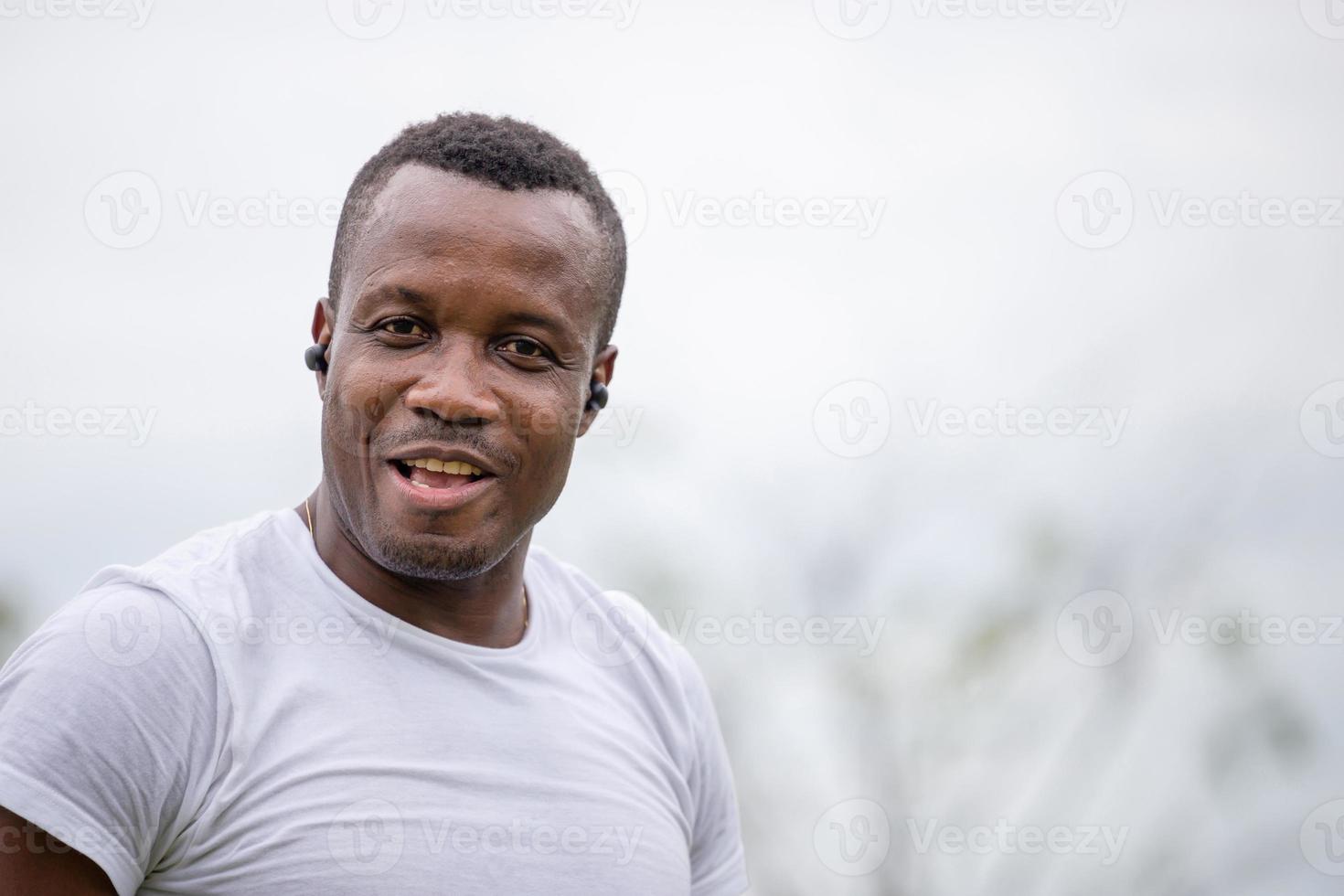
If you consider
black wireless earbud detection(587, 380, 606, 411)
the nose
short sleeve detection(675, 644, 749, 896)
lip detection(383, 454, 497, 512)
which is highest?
the nose

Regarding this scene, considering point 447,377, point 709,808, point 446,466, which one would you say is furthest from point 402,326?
point 709,808

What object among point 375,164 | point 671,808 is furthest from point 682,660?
point 375,164

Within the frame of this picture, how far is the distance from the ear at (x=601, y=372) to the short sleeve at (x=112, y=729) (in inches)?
32.3

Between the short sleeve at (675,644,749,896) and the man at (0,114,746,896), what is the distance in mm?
58

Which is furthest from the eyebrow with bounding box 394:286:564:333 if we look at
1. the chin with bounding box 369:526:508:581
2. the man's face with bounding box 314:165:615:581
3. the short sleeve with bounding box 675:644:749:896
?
the short sleeve with bounding box 675:644:749:896

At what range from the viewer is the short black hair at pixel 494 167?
2.29m

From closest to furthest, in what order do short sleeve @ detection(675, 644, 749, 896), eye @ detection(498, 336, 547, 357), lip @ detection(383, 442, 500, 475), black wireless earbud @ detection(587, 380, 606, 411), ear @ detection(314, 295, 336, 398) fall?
lip @ detection(383, 442, 500, 475)
eye @ detection(498, 336, 547, 357)
ear @ detection(314, 295, 336, 398)
black wireless earbud @ detection(587, 380, 606, 411)
short sleeve @ detection(675, 644, 749, 896)

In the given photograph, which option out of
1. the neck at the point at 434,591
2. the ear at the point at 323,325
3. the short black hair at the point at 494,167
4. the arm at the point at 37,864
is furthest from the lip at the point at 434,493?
the arm at the point at 37,864

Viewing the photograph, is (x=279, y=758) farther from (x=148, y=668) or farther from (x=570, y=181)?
(x=570, y=181)

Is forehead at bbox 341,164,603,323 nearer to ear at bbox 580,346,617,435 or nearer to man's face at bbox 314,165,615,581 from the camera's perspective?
man's face at bbox 314,165,615,581

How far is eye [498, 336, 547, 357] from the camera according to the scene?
2246 mm

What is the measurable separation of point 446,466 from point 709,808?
0.97 m

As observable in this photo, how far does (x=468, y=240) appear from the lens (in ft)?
7.18

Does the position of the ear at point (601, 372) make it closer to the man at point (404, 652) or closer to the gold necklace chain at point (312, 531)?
the man at point (404, 652)
